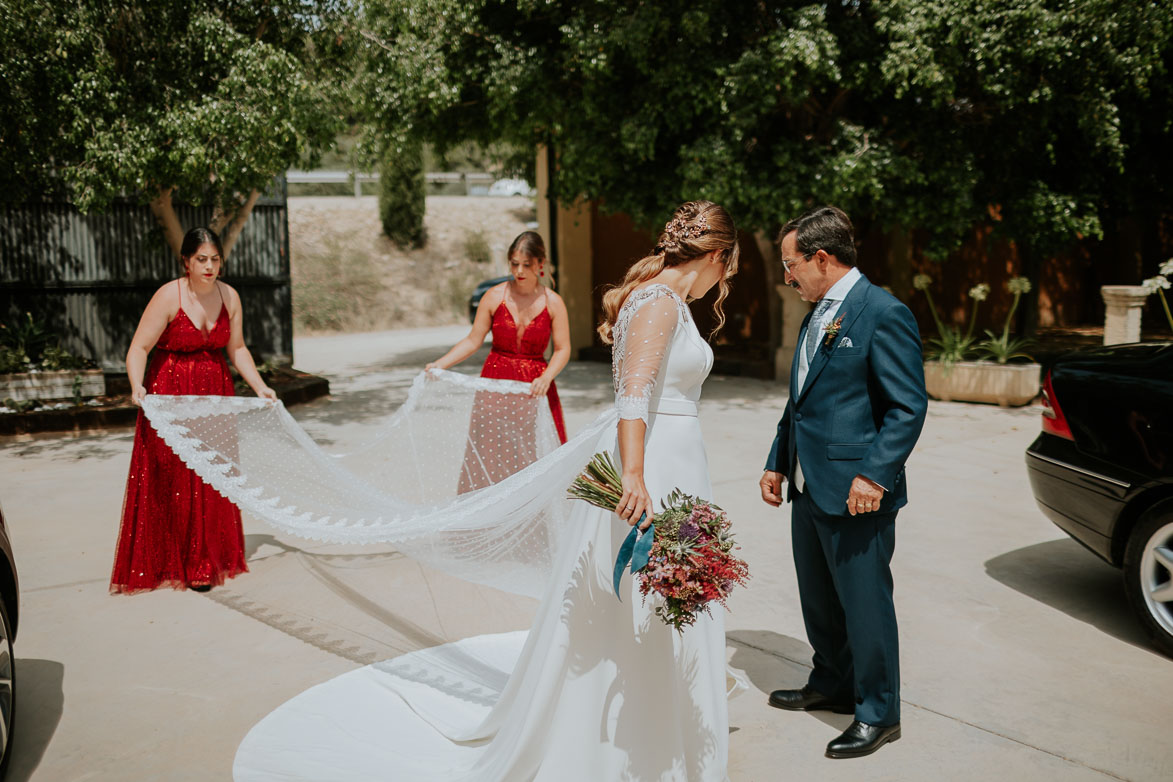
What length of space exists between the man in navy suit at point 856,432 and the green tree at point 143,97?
22.4ft

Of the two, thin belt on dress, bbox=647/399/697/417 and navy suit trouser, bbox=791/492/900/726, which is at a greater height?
thin belt on dress, bbox=647/399/697/417

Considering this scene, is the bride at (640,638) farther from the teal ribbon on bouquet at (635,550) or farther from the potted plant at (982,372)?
the potted plant at (982,372)

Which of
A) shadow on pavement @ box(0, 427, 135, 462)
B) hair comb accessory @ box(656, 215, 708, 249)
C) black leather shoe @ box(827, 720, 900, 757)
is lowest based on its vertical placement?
shadow on pavement @ box(0, 427, 135, 462)

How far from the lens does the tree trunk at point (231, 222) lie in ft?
42.2

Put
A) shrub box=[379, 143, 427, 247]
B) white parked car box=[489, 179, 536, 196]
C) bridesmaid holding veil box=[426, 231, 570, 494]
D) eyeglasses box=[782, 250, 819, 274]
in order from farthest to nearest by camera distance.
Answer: white parked car box=[489, 179, 536, 196], shrub box=[379, 143, 427, 247], bridesmaid holding veil box=[426, 231, 570, 494], eyeglasses box=[782, 250, 819, 274]

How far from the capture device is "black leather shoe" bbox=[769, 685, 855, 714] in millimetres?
4156

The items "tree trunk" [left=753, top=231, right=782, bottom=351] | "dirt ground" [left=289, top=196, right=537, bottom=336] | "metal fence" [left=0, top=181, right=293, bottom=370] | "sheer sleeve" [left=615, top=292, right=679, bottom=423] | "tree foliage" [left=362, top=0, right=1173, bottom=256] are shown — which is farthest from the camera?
"dirt ground" [left=289, top=196, right=537, bottom=336]

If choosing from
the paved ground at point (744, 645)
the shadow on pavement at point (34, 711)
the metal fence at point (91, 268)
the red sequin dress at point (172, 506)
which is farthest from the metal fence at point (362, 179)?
the shadow on pavement at point (34, 711)

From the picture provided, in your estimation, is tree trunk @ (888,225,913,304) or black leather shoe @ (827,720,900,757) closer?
black leather shoe @ (827,720,900,757)

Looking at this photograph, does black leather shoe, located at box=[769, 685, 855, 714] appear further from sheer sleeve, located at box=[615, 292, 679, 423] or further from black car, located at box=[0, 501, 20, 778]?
A: black car, located at box=[0, 501, 20, 778]

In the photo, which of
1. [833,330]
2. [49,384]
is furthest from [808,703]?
[49,384]

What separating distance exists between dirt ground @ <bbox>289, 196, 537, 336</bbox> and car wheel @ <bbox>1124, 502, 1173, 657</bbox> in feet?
81.3

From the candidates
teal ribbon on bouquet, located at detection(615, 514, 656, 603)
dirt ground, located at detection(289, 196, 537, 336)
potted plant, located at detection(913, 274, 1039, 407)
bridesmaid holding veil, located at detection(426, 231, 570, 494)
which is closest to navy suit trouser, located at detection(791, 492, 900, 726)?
teal ribbon on bouquet, located at detection(615, 514, 656, 603)

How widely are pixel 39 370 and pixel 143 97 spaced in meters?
4.25
